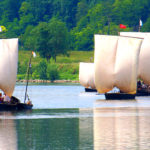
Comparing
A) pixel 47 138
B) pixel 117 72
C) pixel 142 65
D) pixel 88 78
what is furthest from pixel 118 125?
pixel 88 78

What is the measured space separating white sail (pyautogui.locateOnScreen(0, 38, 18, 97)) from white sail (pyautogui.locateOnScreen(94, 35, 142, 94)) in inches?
700

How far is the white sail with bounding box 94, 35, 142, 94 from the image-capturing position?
259 feet

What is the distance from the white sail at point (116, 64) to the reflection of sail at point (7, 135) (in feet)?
89.6

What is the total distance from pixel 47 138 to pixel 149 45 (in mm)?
58289

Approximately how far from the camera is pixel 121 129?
44469mm

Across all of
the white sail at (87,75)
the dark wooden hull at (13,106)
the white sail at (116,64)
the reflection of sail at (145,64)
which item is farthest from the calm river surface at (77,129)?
the white sail at (87,75)

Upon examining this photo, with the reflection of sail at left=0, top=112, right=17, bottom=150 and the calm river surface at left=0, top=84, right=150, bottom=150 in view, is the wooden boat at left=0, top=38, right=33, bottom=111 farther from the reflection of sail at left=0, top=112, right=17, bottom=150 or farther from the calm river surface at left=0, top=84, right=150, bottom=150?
the reflection of sail at left=0, top=112, right=17, bottom=150

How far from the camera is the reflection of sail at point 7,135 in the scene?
37.5 meters

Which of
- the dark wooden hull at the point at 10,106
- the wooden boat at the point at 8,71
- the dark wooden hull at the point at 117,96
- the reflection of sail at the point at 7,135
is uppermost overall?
the wooden boat at the point at 8,71

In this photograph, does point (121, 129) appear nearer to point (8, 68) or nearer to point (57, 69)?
point (8, 68)

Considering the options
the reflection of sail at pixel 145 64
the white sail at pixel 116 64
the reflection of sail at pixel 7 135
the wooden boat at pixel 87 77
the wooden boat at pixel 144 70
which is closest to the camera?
the reflection of sail at pixel 7 135

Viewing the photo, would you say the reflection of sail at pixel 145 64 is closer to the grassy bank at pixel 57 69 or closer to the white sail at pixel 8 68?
the white sail at pixel 8 68

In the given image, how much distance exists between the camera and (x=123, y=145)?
37125mm

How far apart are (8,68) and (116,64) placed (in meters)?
19.7
